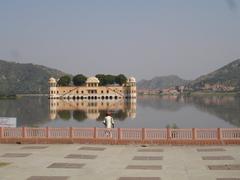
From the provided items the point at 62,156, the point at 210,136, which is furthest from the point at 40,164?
the point at 210,136

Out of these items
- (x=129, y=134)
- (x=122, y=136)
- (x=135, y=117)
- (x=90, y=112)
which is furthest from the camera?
(x=90, y=112)

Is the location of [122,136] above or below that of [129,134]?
below

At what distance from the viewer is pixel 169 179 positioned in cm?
1320

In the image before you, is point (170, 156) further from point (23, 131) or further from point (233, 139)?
point (23, 131)

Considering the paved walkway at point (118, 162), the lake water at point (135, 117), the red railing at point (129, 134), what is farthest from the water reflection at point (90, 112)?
the paved walkway at point (118, 162)

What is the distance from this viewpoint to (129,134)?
2148 centimetres

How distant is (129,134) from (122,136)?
1.44ft

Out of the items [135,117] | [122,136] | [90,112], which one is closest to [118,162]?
[122,136]

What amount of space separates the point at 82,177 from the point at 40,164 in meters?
2.87

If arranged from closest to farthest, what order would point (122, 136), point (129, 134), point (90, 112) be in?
point (129, 134), point (122, 136), point (90, 112)

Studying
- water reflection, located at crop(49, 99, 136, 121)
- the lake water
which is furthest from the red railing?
water reflection, located at crop(49, 99, 136, 121)

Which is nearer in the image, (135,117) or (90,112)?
Answer: (135,117)

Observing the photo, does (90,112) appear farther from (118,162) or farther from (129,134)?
(118,162)

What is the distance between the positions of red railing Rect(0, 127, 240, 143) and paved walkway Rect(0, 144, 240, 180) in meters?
0.70
